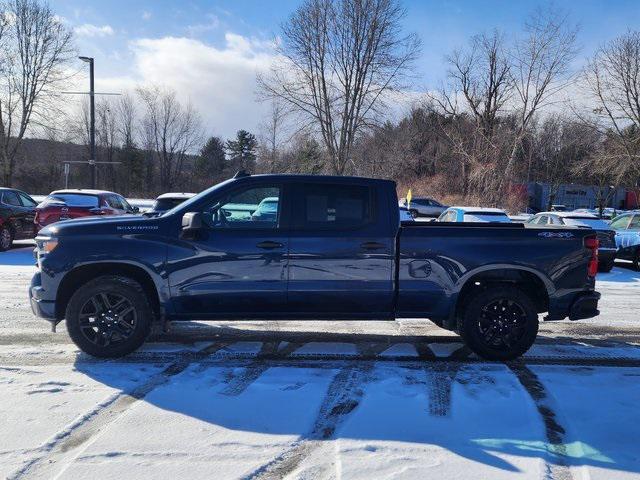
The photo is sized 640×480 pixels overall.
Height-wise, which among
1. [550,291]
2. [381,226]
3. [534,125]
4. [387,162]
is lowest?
[550,291]

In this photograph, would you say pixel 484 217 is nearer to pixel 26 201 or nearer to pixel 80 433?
pixel 80 433

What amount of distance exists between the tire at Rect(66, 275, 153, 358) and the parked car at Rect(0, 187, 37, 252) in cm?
1112

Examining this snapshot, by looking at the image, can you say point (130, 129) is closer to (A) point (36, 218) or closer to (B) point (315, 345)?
(A) point (36, 218)

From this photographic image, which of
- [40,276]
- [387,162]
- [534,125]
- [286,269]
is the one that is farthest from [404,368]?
[534,125]

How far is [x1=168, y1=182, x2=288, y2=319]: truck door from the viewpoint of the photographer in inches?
203

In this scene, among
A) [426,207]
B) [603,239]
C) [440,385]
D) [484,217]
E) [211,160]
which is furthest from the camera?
[211,160]

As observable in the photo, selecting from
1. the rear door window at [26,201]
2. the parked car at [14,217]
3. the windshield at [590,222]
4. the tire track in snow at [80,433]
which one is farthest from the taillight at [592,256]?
the rear door window at [26,201]

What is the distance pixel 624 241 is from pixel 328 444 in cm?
1424

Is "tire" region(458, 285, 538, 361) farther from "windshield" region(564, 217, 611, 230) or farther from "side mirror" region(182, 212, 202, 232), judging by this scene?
"windshield" region(564, 217, 611, 230)

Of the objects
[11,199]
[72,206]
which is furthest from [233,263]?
[11,199]

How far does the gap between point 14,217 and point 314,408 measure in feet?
44.9

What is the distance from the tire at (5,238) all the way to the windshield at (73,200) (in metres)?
1.18

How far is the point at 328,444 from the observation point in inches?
140

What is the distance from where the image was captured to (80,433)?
142 inches
